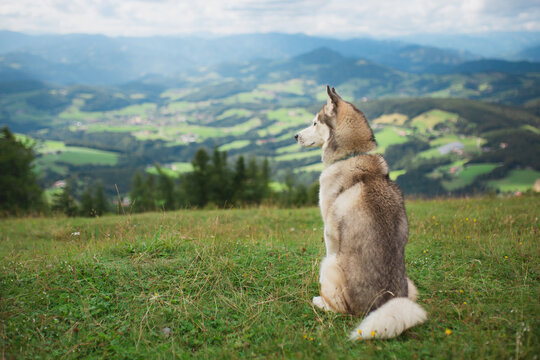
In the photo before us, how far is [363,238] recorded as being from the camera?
4.54m

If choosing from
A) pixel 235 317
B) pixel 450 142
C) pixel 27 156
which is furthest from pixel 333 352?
pixel 450 142

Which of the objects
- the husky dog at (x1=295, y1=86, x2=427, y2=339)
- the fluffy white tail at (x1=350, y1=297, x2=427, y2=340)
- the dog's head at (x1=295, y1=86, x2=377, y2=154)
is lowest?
the fluffy white tail at (x1=350, y1=297, x2=427, y2=340)

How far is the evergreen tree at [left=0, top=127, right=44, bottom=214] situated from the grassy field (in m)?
30.2

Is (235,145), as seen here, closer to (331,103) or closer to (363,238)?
(331,103)

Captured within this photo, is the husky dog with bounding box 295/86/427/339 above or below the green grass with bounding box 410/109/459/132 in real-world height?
above

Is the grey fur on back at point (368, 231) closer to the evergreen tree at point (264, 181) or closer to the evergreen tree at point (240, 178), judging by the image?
the evergreen tree at point (240, 178)

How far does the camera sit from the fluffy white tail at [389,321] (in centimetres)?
410

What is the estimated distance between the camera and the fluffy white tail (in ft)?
13.5

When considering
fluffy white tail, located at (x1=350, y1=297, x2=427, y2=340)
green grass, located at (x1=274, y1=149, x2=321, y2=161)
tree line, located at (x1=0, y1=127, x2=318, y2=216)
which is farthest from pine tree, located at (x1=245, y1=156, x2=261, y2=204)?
green grass, located at (x1=274, y1=149, x2=321, y2=161)

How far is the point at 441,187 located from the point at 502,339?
289 feet

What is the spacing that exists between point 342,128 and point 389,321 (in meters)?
3.30

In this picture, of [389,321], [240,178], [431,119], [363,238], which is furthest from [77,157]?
[431,119]

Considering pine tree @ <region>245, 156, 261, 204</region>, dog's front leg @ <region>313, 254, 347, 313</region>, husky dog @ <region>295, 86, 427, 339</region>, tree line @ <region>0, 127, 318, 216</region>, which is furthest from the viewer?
pine tree @ <region>245, 156, 261, 204</region>

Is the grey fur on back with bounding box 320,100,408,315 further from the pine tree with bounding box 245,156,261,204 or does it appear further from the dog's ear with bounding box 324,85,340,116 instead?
the pine tree with bounding box 245,156,261,204
